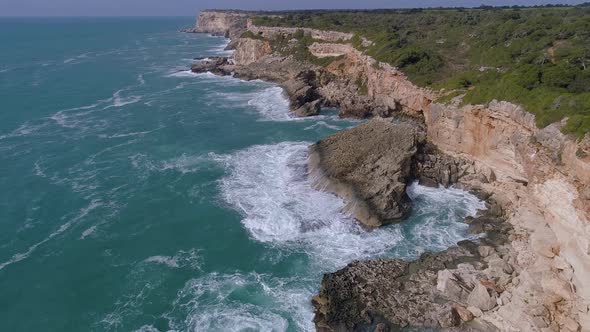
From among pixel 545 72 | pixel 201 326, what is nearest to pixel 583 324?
pixel 201 326

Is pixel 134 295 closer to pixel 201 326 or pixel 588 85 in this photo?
pixel 201 326

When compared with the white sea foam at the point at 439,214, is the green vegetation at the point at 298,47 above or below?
above

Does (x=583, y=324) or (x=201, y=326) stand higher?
(x=583, y=324)

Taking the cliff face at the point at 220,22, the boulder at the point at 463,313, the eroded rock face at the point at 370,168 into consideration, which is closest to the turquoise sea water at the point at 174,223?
the eroded rock face at the point at 370,168

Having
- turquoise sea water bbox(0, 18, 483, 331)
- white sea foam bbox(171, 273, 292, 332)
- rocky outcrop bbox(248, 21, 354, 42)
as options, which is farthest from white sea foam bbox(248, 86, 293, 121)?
white sea foam bbox(171, 273, 292, 332)

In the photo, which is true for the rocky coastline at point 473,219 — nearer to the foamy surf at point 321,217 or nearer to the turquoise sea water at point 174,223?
the foamy surf at point 321,217

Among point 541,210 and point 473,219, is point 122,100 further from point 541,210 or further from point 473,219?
point 541,210
